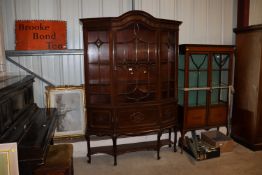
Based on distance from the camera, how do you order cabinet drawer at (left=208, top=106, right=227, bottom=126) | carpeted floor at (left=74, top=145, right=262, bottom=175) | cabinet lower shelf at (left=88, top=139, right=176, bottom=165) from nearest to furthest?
carpeted floor at (left=74, top=145, right=262, bottom=175)
cabinet lower shelf at (left=88, top=139, right=176, bottom=165)
cabinet drawer at (left=208, top=106, right=227, bottom=126)

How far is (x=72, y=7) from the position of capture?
3203mm

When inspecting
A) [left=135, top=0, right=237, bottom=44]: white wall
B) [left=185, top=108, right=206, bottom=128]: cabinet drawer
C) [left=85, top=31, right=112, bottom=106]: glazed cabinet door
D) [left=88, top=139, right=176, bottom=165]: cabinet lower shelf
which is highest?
[left=135, top=0, right=237, bottom=44]: white wall

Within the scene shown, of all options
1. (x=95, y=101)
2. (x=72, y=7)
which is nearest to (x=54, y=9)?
(x=72, y=7)

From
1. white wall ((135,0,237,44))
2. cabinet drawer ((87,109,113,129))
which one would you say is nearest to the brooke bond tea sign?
cabinet drawer ((87,109,113,129))

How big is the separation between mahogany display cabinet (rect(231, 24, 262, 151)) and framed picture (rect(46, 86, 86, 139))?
249 cm

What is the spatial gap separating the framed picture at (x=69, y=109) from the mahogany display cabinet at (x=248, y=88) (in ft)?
8.17

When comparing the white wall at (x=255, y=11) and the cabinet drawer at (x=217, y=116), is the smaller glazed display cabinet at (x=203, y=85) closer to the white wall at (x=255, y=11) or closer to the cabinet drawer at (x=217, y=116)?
the cabinet drawer at (x=217, y=116)

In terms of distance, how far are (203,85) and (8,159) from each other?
9.87 feet

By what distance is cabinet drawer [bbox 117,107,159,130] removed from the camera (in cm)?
298

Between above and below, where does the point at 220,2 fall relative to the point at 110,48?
above

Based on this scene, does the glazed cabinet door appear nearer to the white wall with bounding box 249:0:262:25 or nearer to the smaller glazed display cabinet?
the smaller glazed display cabinet

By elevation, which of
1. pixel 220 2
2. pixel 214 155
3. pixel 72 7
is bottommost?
pixel 214 155

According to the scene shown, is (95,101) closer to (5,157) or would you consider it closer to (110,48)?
(110,48)

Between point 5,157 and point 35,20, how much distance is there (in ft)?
7.56
